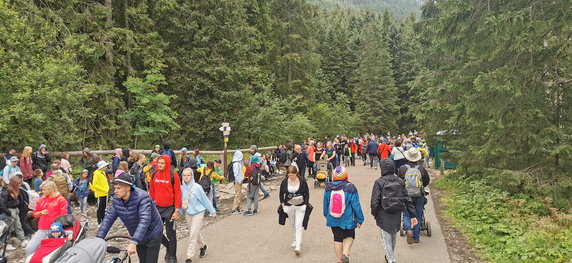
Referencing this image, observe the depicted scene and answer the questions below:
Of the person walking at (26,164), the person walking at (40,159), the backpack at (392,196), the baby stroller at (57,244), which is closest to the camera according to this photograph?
the baby stroller at (57,244)

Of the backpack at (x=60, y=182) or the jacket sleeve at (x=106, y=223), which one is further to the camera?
the backpack at (x=60, y=182)

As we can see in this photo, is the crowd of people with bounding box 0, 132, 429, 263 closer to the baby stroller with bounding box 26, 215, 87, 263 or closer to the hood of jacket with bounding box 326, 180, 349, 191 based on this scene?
the hood of jacket with bounding box 326, 180, 349, 191

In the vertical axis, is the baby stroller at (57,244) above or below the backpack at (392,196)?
below

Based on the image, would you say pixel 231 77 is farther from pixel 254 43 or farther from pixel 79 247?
pixel 79 247

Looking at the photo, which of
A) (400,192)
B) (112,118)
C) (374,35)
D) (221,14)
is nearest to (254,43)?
(221,14)

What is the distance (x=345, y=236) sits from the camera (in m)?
6.32

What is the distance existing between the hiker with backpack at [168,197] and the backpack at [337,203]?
9.00ft

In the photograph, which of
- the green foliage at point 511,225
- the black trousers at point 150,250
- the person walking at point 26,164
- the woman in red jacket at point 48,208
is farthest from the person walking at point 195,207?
the person walking at point 26,164

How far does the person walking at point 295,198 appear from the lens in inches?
294

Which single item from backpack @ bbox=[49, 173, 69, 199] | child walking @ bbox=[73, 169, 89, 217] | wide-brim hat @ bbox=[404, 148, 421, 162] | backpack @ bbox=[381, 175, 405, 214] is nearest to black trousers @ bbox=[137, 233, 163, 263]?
backpack @ bbox=[49, 173, 69, 199]

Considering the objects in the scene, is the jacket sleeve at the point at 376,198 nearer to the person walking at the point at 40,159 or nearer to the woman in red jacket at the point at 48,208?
the woman in red jacket at the point at 48,208

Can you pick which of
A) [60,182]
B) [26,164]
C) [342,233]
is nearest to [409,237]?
[342,233]

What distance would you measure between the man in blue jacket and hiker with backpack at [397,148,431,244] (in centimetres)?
500

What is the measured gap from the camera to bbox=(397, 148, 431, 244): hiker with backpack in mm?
7695
